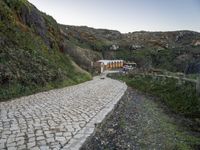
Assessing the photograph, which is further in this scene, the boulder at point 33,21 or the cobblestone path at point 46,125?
the boulder at point 33,21

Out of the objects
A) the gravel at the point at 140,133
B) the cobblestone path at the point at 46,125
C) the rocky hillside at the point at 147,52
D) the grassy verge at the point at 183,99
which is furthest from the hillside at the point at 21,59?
the rocky hillside at the point at 147,52

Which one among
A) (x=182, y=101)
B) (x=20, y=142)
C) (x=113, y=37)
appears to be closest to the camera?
(x=20, y=142)

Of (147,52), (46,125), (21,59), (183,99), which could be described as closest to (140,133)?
(46,125)

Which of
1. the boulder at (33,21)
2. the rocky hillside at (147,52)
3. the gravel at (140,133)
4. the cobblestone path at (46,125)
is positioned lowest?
the rocky hillside at (147,52)

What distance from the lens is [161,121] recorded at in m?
15.0

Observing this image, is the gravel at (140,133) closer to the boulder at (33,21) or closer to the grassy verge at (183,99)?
the grassy verge at (183,99)

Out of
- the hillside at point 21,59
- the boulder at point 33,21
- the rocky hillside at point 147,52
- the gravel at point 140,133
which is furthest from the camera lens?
the rocky hillside at point 147,52

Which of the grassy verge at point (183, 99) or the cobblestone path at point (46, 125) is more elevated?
the cobblestone path at point (46, 125)

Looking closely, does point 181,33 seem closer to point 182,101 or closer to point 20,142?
point 182,101

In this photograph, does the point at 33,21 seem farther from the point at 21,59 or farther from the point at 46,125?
the point at 46,125

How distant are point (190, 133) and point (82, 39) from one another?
9557cm

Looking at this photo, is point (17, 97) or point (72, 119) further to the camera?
point (17, 97)

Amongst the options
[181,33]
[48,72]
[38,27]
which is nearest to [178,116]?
[48,72]

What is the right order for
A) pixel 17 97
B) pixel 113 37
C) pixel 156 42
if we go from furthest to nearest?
pixel 113 37 → pixel 156 42 → pixel 17 97
